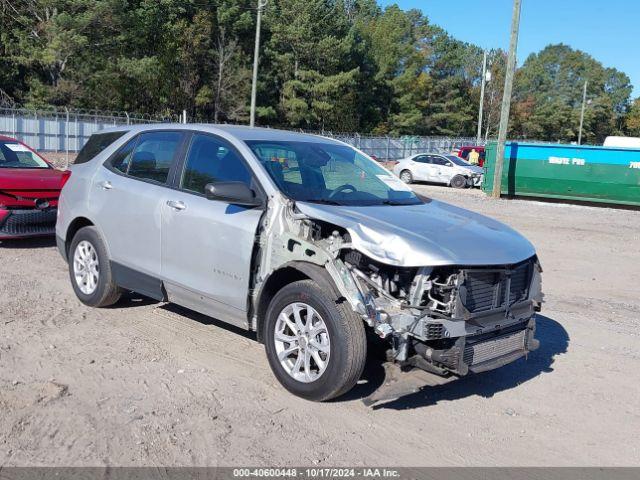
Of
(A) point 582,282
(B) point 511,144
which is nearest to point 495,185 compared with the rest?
(B) point 511,144

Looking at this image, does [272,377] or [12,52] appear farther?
[12,52]

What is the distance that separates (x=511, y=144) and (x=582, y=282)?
560 inches

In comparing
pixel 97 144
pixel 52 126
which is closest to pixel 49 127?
pixel 52 126

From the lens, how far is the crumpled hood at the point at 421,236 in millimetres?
4230

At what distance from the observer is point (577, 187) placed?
69.6ft

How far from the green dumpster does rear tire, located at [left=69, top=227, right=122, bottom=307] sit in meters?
18.1

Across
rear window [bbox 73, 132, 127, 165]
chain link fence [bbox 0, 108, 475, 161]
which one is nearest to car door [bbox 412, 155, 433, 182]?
chain link fence [bbox 0, 108, 475, 161]

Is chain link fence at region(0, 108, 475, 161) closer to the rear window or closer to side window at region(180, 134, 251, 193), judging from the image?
the rear window

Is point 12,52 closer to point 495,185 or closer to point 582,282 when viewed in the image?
point 495,185

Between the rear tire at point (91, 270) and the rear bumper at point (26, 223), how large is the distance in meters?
2.53

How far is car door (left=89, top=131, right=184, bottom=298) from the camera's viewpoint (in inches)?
227

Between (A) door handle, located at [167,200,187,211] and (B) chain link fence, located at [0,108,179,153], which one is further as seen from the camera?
(B) chain link fence, located at [0,108,179,153]

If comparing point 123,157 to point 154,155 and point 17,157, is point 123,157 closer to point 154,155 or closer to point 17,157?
point 154,155

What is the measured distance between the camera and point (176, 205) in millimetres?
5508
